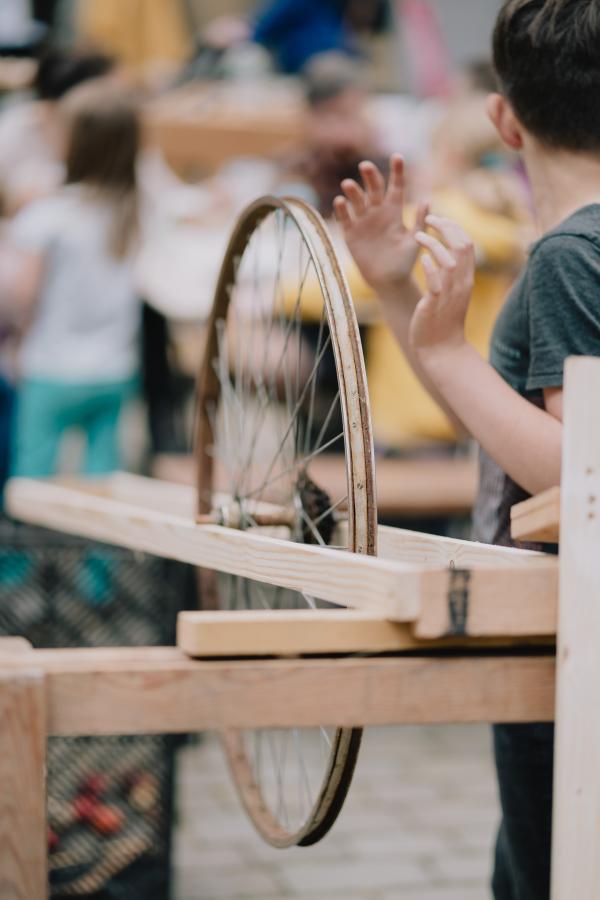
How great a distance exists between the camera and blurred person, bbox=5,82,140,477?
431 cm

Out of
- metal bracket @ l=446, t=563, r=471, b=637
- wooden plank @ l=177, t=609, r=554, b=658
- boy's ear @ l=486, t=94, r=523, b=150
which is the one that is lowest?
wooden plank @ l=177, t=609, r=554, b=658

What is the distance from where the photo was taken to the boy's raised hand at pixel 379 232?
6.61ft

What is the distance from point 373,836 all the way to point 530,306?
6.77 ft

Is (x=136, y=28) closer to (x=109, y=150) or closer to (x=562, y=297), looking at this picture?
(x=109, y=150)

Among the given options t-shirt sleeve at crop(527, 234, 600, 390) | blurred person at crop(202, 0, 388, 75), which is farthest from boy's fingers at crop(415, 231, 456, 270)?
blurred person at crop(202, 0, 388, 75)

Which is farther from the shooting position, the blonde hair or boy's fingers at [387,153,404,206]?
the blonde hair

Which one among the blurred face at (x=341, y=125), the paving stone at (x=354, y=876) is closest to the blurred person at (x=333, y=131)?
the blurred face at (x=341, y=125)

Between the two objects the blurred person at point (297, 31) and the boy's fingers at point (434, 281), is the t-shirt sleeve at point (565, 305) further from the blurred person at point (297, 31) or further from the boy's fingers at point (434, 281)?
the blurred person at point (297, 31)

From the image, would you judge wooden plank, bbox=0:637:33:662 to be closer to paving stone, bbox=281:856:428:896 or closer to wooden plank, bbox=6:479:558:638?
wooden plank, bbox=6:479:558:638

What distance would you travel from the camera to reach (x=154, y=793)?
2.92 m

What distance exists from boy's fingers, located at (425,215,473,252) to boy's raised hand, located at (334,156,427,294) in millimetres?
274

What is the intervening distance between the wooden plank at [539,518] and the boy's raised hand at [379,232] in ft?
2.16

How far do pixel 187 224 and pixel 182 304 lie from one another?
2.39 feet

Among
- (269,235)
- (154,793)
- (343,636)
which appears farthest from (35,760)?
(269,235)
